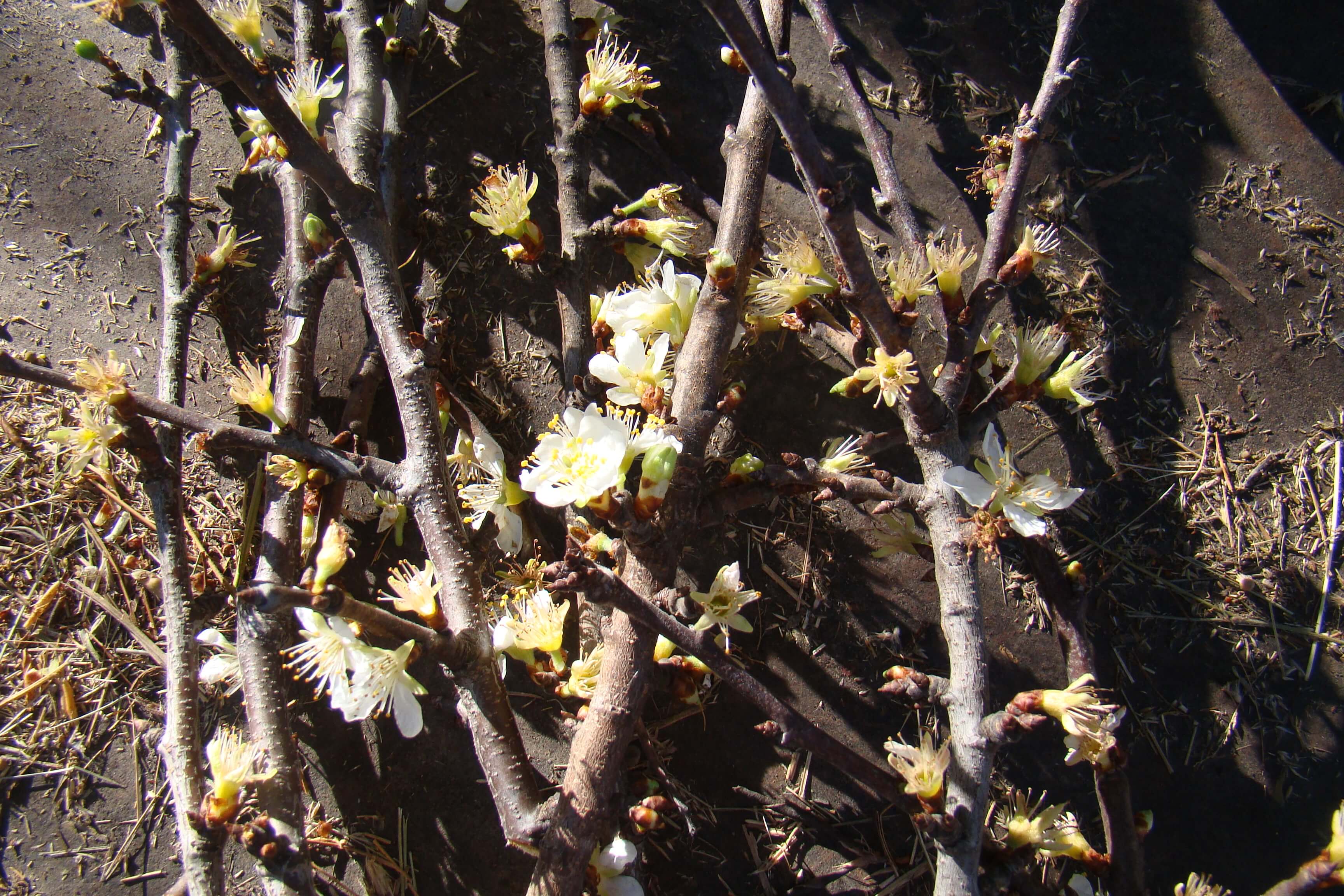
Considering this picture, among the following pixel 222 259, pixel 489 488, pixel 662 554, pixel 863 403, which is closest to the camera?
pixel 662 554

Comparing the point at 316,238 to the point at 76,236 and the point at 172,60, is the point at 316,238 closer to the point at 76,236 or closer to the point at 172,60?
the point at 172,60

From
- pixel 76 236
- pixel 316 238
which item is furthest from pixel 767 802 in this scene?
pixel 76 236

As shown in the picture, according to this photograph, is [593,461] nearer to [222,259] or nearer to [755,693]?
[755,693]

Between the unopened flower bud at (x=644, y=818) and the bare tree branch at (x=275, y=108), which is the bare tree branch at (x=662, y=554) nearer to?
the unopened flower bud at (x=644, y=818)

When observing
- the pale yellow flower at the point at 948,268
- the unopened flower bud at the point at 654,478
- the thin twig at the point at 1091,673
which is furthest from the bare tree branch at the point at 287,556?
the thin twig at the point at 1091,673

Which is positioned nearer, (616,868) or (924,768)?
(924,768)

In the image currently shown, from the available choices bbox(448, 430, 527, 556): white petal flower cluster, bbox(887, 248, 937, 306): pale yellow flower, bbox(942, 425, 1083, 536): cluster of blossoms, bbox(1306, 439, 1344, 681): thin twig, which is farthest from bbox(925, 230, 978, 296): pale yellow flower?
bbox(1306, 439, 1344, 681): thin twig

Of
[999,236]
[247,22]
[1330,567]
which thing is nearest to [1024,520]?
[999,236]
